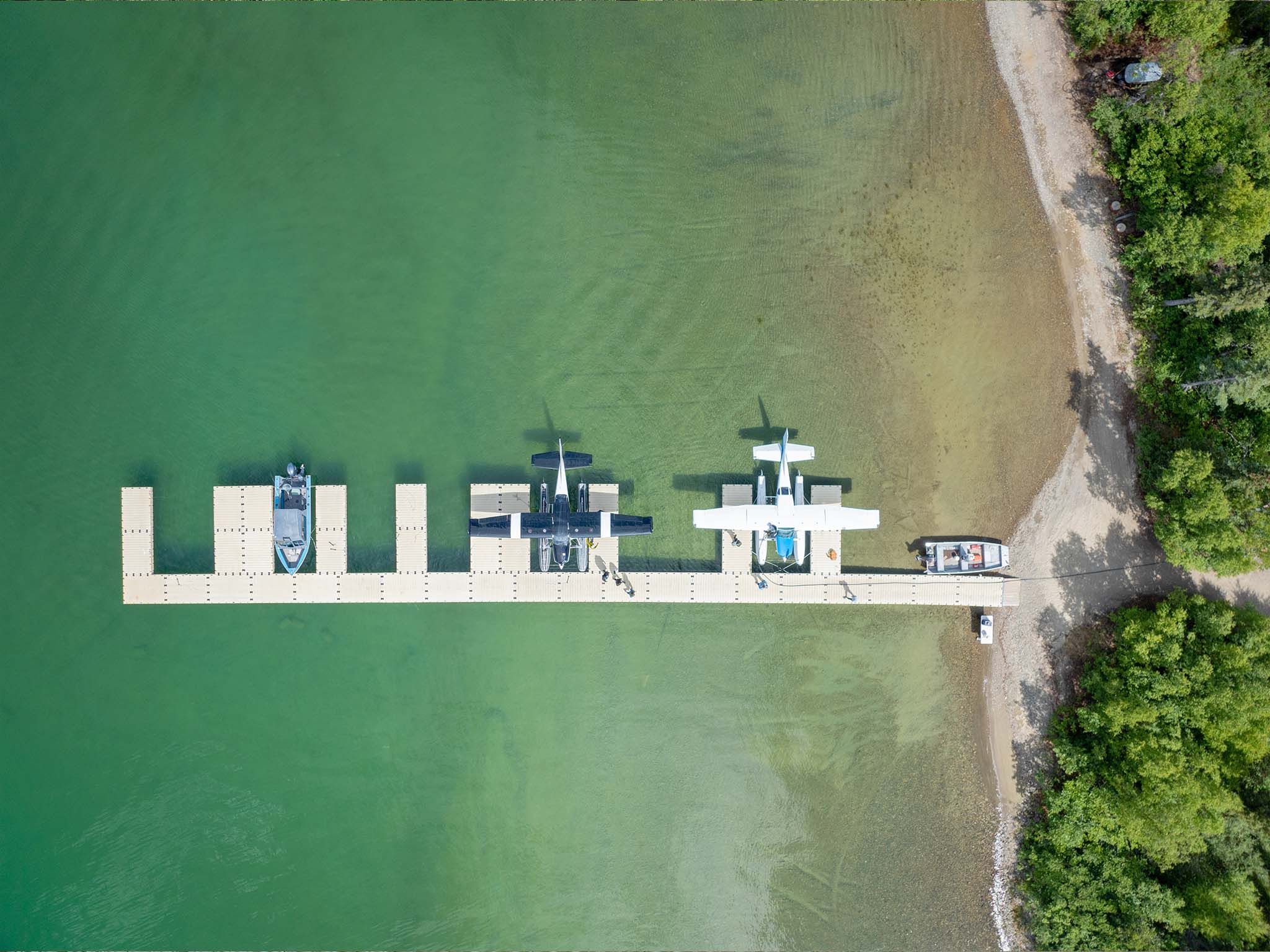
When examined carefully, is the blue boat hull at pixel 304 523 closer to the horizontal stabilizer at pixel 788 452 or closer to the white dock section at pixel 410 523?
the white dock section at pixel 410 523

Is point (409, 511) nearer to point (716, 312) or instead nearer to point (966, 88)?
point (716, 312)


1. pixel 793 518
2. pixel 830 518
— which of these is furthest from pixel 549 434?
pixel 830 518

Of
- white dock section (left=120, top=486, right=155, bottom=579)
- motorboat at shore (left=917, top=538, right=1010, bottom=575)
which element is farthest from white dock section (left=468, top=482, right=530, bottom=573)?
motorboat at shore (left=917, top=538, right=1010, bottom=575)

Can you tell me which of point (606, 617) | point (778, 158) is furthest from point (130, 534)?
point (778, 158)

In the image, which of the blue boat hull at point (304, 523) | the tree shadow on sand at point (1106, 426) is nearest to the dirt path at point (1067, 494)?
the tree shadow on sand at point (1106, 426)

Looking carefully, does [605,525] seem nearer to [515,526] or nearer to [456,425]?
[515,526]

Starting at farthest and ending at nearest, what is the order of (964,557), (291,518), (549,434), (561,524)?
(549,434) < (964,557) < (291,518) < (561,524)
